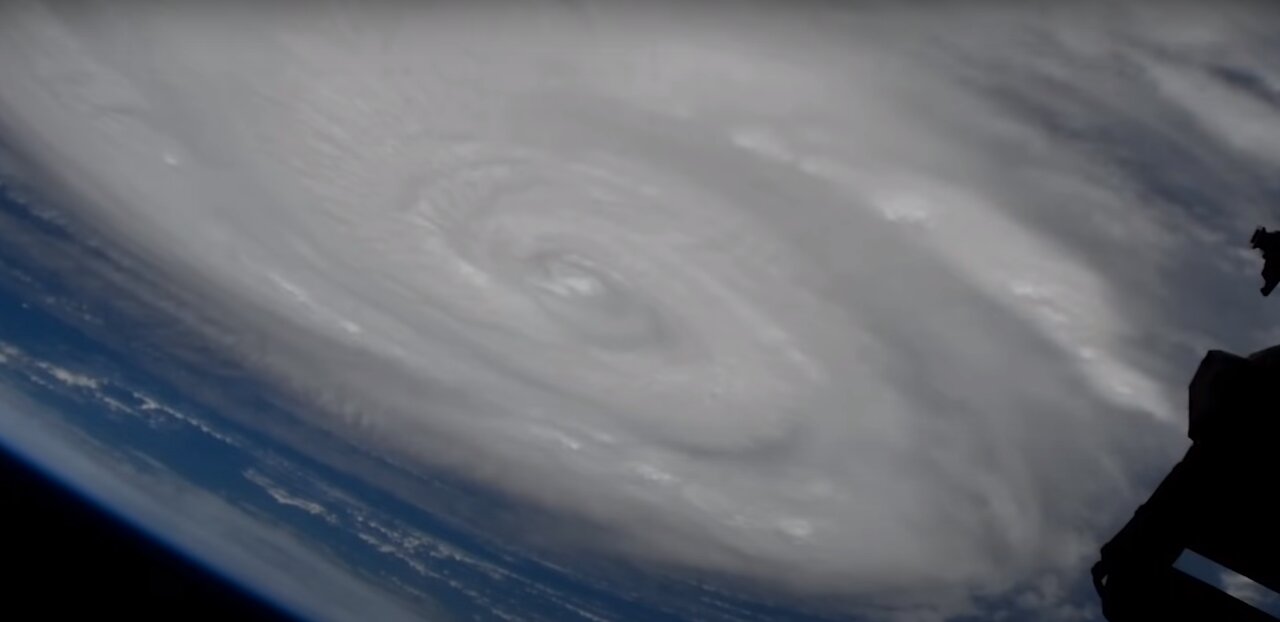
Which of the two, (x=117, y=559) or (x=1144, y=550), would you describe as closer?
(x=1144, y=550)

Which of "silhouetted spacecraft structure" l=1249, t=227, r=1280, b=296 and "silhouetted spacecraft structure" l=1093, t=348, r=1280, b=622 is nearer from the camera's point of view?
"silhouetted spacecraft structure" l=1093, t=348, r=1280, b=622

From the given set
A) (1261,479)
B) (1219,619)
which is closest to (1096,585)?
(1219,619)

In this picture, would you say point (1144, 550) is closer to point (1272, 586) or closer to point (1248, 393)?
point (1272, 586)

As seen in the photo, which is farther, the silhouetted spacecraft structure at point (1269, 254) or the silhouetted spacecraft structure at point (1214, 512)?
the silhouetted spacecraft structure at point (1269, 254)

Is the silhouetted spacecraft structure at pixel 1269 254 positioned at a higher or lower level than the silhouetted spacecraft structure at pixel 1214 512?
higher

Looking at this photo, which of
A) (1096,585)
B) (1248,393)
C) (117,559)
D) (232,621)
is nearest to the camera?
(1248,393)

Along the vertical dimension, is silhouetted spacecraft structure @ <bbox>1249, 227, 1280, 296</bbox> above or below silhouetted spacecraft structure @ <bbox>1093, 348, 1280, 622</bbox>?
above

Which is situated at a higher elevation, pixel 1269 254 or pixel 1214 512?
pixel 1269 254

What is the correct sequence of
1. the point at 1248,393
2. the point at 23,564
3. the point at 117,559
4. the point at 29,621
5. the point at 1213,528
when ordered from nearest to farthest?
1. the point at 1248,393
2. the point at 1213,528
3. the point at 29,621
4. the point at 23,564
5. the point at 117,559
